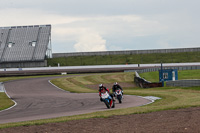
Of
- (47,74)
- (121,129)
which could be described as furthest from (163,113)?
(47,74)

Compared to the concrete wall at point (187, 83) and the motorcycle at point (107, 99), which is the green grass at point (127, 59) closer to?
the concrete wall at point (187, 83)

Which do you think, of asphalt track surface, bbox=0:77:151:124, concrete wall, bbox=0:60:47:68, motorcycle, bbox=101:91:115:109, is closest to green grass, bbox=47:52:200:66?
concrete wall, bbox=0:60:47:68

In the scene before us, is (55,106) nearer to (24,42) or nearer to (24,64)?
(24,64)

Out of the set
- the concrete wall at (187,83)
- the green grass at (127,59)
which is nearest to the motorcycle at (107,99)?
the concrete wall at (187,83)

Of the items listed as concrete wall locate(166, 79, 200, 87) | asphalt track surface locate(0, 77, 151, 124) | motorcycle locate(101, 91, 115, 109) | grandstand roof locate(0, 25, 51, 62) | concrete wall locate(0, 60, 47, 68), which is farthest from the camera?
grandstand roof locate(0, 25, 51, 62)

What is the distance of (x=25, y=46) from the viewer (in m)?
98.8

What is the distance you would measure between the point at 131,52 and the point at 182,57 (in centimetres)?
1612

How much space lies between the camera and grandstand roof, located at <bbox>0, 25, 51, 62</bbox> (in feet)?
309

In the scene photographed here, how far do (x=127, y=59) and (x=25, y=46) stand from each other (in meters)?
27.0

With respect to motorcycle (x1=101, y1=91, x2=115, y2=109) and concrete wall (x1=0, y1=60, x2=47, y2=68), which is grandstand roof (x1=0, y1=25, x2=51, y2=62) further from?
motorcycle (x1=101, y1=91, x2=115, y2=109)

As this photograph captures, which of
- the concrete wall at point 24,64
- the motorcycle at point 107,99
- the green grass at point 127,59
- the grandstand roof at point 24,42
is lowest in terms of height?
the motorcycle at point 107,99

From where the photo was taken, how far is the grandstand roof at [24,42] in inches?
3708

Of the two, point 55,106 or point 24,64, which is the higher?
point 24,64

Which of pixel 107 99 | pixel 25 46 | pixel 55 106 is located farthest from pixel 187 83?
pixel 25 46
